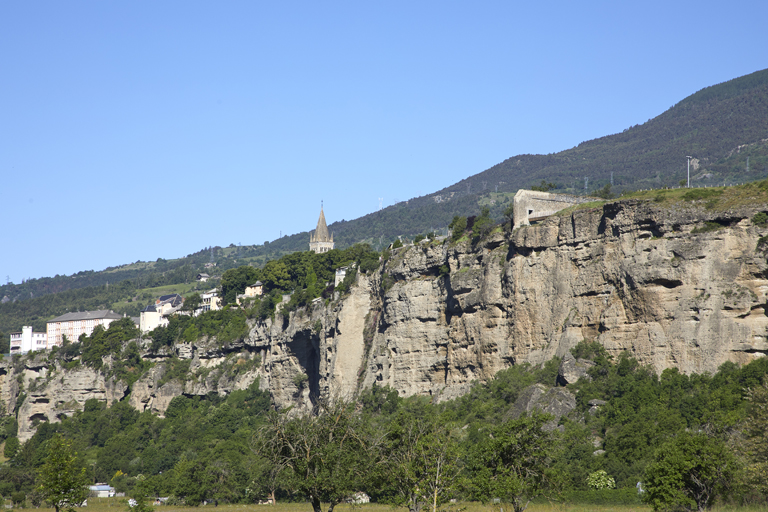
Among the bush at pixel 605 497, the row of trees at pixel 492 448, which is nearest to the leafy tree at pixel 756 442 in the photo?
the row of trees at pixel 492 448

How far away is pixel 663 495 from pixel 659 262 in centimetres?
2358

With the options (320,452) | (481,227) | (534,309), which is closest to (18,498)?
(481,227)

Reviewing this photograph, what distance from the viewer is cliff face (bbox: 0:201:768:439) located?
200 feet

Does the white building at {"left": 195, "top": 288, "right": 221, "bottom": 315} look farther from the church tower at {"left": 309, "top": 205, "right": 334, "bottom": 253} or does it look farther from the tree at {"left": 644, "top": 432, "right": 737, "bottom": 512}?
the tree at {"left": 644, "top": 432, "right": 737, "bottom": 512}

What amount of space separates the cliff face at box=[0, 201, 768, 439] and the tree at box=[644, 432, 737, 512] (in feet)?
56.3

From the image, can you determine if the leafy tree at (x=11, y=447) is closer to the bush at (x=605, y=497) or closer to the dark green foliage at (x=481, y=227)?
the dark green foliage at (x=481, y=227)

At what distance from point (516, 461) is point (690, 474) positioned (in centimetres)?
814

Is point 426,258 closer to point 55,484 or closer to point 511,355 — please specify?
point 511,355

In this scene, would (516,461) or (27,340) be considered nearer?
(516,461)

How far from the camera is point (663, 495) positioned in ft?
140

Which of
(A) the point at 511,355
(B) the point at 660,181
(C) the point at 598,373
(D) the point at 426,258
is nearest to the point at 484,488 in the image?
(C) the point at 598,373

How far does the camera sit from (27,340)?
149625 mm

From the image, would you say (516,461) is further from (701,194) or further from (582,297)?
(701,194)

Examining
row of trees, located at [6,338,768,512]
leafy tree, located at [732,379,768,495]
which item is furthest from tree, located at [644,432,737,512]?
leafy tree, located at [732,379,768,495]
